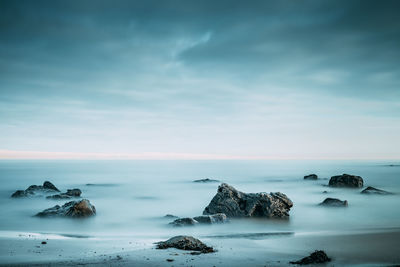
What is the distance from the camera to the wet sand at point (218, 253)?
9.23m

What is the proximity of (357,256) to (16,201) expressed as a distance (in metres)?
27.1

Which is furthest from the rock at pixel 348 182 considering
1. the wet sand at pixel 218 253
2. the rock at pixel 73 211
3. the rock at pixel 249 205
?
the rock at pixel 73 211

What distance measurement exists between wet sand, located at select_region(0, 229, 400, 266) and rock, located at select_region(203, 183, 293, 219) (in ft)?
19.7

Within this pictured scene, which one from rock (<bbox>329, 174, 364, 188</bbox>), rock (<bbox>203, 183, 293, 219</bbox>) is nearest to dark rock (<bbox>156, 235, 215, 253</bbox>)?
rock (<bbox>203, 183, 293, 219</bbox>)

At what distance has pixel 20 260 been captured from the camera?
365 inches

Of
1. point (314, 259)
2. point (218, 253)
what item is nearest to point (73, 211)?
point (218, 253)

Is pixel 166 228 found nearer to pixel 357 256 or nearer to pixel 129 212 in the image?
pixel 129 212

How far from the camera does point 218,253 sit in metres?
10.5

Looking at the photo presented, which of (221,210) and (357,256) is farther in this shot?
(221,210)

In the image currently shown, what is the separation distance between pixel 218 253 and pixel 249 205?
10182 mm

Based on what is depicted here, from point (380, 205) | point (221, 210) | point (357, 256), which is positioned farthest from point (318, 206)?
point (357, 256)

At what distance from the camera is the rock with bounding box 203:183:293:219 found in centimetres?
2011

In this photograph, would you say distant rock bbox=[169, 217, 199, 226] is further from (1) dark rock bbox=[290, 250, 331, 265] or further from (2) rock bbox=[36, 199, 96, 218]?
(1) dark rock bbox=[290, 250, 331, 265]

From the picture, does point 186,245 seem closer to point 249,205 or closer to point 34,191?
point 249,205
